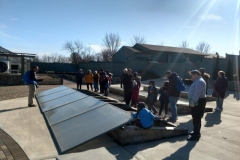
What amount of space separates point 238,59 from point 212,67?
15.2ft

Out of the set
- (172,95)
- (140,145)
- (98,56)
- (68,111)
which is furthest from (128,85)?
(98,56)

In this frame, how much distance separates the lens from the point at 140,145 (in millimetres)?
4496

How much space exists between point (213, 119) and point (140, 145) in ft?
12.8

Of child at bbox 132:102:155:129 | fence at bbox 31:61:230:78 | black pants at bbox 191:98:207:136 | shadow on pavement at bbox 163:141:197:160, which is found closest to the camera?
shadow on pavement at bbox 163:141:197:160

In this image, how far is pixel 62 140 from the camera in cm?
426

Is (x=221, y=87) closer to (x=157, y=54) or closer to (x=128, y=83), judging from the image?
(x=128, y=83)

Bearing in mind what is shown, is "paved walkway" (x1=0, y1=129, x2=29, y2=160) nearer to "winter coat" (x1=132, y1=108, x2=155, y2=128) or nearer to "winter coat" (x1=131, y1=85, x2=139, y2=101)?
"winter coat" (x1=132, y1=108, x2=155, y2=128)

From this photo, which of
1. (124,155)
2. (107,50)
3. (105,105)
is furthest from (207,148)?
(107,50)

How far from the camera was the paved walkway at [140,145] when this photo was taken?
393 centimetres

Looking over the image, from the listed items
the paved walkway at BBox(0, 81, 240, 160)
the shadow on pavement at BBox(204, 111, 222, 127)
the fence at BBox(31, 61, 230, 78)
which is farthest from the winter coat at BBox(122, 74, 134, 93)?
the fence at BBox(31, 61, 230, 78)

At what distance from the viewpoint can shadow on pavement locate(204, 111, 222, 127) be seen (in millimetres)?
6547

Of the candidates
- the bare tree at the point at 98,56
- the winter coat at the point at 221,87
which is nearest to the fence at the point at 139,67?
the winter coat at the point at 221,87

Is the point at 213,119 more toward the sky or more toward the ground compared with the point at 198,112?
more toward the ground

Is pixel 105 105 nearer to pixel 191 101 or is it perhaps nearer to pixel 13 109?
pixel 191 101
